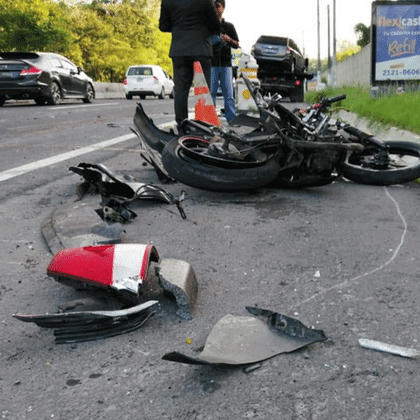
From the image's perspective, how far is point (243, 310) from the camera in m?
2.17

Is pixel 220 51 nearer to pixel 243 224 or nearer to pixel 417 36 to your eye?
pixel 243 224

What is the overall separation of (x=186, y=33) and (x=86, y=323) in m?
5.71

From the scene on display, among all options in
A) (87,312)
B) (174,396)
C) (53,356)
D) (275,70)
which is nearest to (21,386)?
(53,356)

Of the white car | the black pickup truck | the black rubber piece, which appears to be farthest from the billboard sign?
the white car

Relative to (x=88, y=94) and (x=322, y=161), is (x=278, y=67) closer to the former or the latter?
(x=88, y=94)

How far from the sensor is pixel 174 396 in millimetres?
1580

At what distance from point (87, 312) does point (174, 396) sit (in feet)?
1.62

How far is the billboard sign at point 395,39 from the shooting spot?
45.1ft

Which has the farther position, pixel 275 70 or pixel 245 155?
pixel 275 70

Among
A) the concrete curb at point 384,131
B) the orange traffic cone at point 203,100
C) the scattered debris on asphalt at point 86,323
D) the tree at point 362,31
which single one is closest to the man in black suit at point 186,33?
the orange traffic cone at point 203,100

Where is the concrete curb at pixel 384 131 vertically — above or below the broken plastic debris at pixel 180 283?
below

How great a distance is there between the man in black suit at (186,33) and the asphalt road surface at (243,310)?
3.23 metres

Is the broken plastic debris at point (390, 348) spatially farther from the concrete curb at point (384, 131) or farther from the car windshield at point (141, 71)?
the car windshield at point (141, 71)

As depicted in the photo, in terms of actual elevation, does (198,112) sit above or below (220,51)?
below
